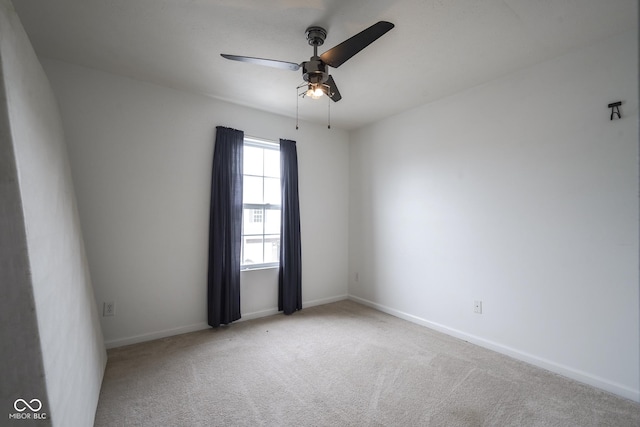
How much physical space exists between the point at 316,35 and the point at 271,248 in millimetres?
2447

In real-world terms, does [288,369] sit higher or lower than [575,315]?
lower

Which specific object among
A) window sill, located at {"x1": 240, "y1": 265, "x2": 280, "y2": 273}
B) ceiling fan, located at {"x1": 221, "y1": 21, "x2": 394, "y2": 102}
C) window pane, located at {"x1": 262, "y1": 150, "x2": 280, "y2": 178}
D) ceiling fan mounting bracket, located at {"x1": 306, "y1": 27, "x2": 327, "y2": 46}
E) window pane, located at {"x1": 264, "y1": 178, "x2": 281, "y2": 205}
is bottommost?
window sill, located at {"x1": 240, "y1": 265, "x2": 280, "y2": 273}

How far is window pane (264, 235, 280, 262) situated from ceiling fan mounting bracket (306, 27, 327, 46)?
228cm

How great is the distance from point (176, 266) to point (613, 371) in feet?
12.3

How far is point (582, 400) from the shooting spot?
2.16 m

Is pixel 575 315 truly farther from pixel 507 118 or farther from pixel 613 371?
pixel 507 118

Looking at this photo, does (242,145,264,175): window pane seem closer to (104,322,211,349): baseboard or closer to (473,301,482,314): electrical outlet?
(104,322,211,349): baseboard

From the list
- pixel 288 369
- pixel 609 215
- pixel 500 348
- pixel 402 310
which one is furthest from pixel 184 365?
pixel 609 215

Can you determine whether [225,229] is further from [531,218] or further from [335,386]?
[531,218]

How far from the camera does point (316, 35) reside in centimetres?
223

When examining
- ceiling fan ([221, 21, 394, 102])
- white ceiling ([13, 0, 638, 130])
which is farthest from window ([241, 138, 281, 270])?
ceiling fan ([221, 21, 394, 102])

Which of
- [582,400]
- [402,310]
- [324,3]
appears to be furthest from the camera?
[402,310]

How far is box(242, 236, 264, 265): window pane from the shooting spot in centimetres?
368

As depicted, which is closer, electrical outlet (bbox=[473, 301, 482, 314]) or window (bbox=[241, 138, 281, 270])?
electrical outlet (bbox=[473, 301, 482, 314])
